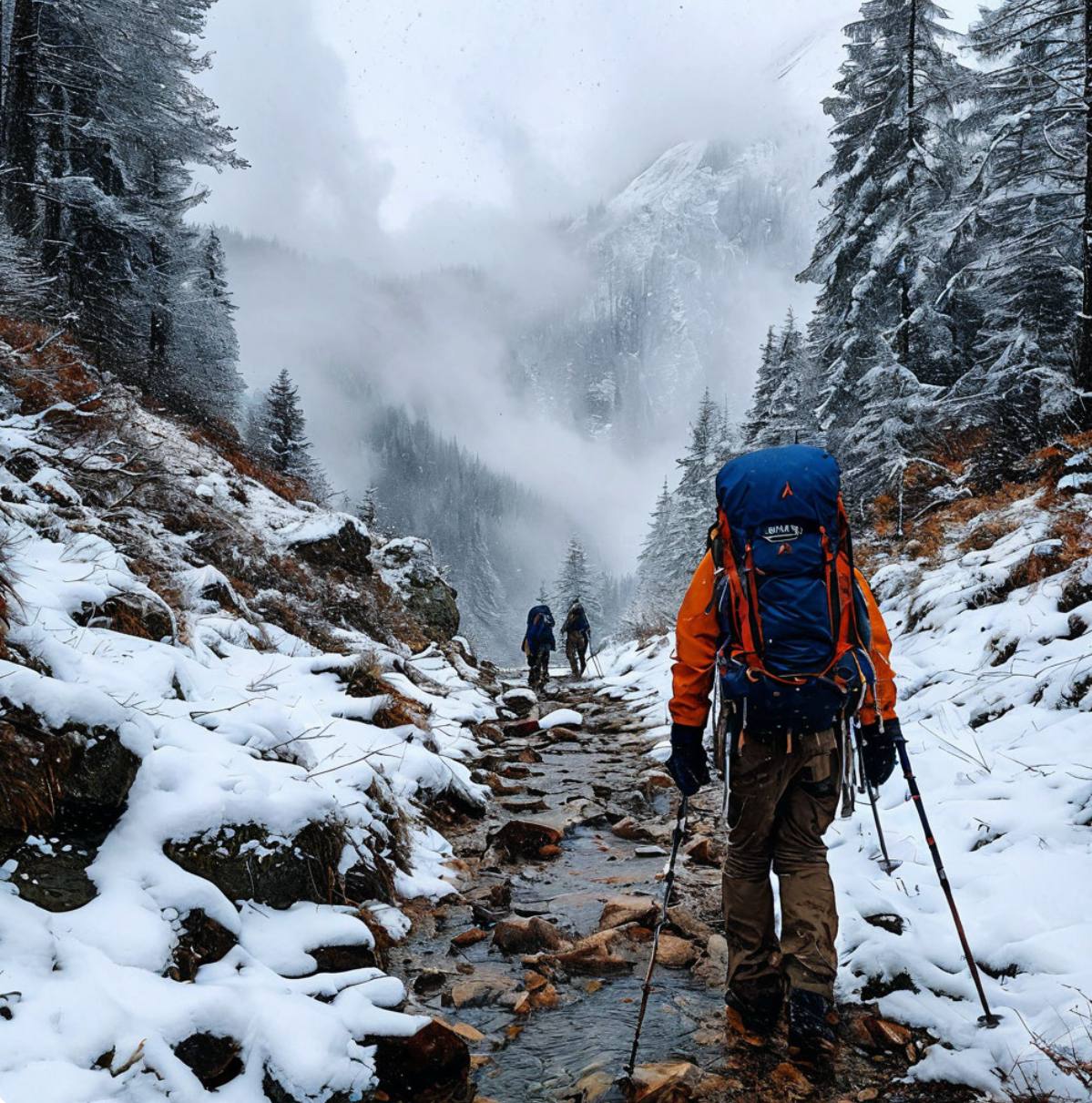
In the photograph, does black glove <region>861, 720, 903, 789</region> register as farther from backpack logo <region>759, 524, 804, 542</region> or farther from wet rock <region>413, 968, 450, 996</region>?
wet rock <region>413, 968, 450, 996</region>

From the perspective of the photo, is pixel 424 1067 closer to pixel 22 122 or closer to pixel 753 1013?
pixel 753 1013

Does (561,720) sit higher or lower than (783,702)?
higher

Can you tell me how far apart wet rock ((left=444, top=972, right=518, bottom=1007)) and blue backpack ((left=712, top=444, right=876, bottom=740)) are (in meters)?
1.91

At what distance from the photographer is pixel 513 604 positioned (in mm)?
176875

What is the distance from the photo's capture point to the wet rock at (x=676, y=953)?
3.98m

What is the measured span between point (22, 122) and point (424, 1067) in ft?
65.2

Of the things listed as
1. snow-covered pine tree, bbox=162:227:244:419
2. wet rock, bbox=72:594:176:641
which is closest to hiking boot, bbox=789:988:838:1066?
wet rock, bbox=72:594:176:641

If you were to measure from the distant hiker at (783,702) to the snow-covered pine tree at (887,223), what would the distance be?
1363 cm

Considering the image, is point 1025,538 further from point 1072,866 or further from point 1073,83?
point 1073,83

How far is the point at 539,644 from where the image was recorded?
715 inches

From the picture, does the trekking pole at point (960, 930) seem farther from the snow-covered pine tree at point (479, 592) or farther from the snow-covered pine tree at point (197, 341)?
the snow-covered pine tree at point (479, 592)

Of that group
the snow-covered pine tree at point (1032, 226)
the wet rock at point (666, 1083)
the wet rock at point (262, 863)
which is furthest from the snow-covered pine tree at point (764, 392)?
the wet rock at point (666, 1083)

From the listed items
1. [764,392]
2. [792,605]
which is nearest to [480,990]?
[792,605]

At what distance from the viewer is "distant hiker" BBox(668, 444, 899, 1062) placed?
3.17m
